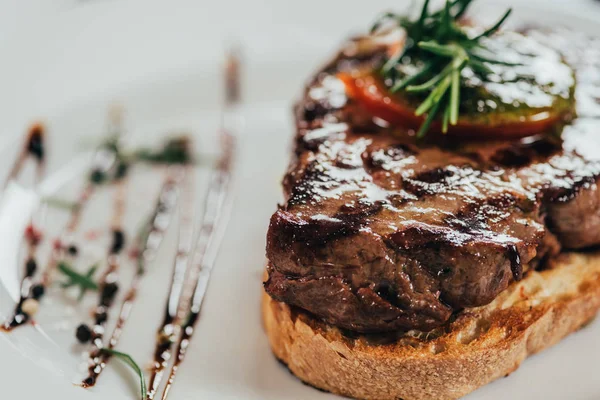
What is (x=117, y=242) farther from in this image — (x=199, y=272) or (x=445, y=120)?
(x=445, y=120)

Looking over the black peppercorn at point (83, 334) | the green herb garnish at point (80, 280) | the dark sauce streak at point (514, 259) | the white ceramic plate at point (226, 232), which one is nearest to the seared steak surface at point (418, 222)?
the dark sauce streak at point (514, 259)

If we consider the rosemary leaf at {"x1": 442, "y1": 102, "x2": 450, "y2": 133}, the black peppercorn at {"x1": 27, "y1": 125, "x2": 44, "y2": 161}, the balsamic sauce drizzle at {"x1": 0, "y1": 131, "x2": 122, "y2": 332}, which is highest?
the rosemary leaf at {"x1": 442, "y1": 102, "x2": 450, "y2": 133}

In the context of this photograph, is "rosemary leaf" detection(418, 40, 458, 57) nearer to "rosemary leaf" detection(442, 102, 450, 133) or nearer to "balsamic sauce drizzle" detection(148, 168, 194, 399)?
"rosemary leaf" detection(442, 102, 450, 133)

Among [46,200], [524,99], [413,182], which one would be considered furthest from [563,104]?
[46,200]

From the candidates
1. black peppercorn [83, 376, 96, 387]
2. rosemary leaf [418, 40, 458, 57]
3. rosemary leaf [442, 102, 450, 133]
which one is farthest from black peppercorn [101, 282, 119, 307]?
rosemary leaf [418, 40, 458, 57]

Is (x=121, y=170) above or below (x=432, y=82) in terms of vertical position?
below

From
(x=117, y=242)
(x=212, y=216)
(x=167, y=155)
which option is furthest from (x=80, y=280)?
(x=167, y=155)

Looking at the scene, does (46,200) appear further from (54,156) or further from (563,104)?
(563,104)
